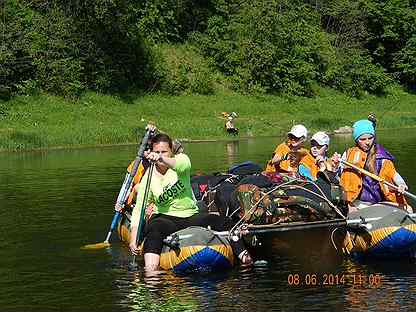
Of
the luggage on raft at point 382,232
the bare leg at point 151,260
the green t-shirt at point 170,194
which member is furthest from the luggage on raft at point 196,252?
the luggage on raft at point 382,232

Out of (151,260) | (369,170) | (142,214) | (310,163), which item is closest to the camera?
(151,260)

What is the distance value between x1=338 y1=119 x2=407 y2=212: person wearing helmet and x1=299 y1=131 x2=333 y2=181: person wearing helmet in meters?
0.84

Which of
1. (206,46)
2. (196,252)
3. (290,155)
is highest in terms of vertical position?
(206,46)

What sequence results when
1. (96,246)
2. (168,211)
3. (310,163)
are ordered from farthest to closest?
(310,163) → (96,246) → (168,211)

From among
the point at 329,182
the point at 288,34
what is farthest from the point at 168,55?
the point at 329,182

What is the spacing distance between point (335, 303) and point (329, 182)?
3158mm

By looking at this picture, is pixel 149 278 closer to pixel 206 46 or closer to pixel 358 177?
pixel 358 177

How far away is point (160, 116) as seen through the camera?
3628 centimetres

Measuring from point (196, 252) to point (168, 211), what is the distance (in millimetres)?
781

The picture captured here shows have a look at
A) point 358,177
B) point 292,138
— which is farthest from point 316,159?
point 358,177

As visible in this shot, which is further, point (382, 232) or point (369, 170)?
point (369, 170)
